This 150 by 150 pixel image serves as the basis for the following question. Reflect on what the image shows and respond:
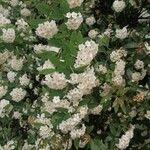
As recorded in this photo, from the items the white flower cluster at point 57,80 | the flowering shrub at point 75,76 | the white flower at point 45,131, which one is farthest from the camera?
the white flower at point 45,131

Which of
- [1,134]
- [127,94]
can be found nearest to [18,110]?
[1,134]

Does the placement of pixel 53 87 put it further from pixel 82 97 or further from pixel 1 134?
pixel 1 134

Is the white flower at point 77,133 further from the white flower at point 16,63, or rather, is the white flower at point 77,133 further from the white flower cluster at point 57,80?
the white flower at point 16,63

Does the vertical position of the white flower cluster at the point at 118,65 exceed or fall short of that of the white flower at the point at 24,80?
it exceeds it

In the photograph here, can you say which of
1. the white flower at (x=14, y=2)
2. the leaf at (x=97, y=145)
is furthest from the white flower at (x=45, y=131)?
the white flower at (x=14, y=2)

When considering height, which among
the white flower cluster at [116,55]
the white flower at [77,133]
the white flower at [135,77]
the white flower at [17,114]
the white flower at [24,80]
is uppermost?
the white flower cluster at [116,55]

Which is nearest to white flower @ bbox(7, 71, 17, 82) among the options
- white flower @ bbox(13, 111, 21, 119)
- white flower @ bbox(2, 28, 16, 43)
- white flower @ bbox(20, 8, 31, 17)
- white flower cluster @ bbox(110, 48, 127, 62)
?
white flower @ bbox(13, 111, 21, 119)
